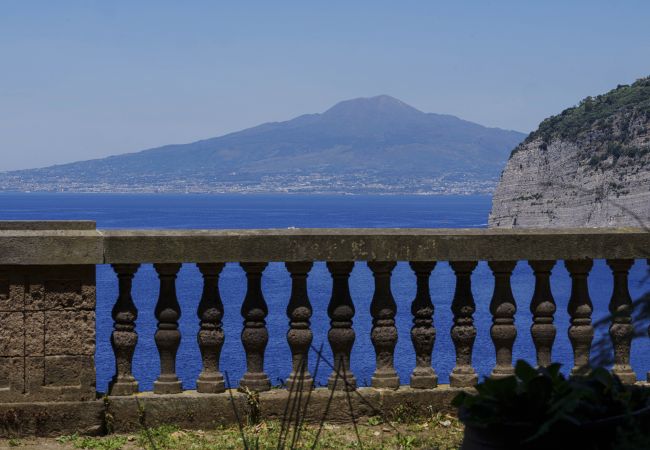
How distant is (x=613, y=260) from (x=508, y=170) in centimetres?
14973

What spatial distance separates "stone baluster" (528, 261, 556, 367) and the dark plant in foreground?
145 inches

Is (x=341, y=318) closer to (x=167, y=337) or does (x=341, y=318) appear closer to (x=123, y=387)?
(x=167, y=337)

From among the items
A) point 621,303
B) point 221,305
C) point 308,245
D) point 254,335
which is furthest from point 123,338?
point 621,303

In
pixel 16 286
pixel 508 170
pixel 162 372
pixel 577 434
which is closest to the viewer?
pixel 577 434

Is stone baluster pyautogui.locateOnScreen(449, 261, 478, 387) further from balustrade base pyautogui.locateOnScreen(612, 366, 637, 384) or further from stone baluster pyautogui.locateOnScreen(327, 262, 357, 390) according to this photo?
balustrade base pyautogui.locateOnScreen(612, 366, 637, 384)

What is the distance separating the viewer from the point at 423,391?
6777 mm

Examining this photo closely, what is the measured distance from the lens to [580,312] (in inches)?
274

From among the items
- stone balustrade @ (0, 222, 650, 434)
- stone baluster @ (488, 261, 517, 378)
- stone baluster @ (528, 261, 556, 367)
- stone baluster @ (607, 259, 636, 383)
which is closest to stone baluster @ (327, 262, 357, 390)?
stone balustrade @ (0, 222, 650, 434)

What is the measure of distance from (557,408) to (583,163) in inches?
5508

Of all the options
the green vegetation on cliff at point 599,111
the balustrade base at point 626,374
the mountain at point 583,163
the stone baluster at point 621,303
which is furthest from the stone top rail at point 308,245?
the green vegetation on cliff at point 599,111

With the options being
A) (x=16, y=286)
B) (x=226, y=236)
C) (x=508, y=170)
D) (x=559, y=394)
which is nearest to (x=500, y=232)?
(x=226, y=236)

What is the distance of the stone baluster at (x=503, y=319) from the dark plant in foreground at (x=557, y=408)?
11.8ft

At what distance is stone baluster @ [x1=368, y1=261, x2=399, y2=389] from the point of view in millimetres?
6766

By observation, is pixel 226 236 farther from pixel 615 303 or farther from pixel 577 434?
pixel 577 434
